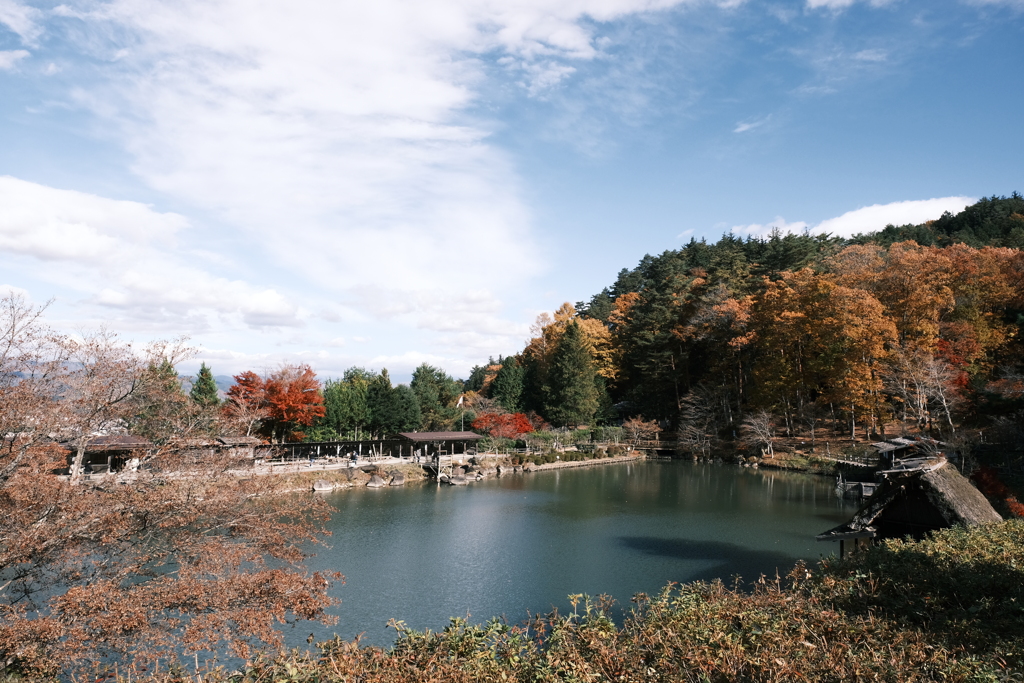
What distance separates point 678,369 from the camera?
4138 centimetres

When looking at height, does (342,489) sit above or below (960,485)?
below

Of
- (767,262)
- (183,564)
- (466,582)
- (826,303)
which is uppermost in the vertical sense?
(767,262)

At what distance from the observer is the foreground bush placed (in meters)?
4.65

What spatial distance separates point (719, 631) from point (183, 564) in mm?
7787

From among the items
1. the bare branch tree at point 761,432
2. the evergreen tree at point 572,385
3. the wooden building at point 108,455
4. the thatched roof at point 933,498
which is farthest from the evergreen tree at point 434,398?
the thatched roof at point 933,498

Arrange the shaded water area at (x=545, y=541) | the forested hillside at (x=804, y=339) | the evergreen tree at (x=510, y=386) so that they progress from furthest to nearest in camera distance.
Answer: the evergreen tree at (x=510, y=386)
the forested hillside at (x=804, y=339)
the shaded water area at (x=545, y=541)

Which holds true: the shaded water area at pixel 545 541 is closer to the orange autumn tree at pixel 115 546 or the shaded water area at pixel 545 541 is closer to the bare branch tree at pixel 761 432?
the orange autumn tree at pixel 115 546

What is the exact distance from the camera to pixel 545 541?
17.7 metres

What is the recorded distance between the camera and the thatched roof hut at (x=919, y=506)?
1138 centimetres

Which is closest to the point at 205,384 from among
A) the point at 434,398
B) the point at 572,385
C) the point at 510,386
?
the point at 434,398

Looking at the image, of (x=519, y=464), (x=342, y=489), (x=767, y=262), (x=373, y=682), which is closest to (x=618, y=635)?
(x=373, y=682)

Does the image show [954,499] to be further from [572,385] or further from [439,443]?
[572,385]

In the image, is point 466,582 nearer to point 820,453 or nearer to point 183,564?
point 183,564

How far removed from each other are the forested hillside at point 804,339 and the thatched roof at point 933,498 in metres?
6.95
